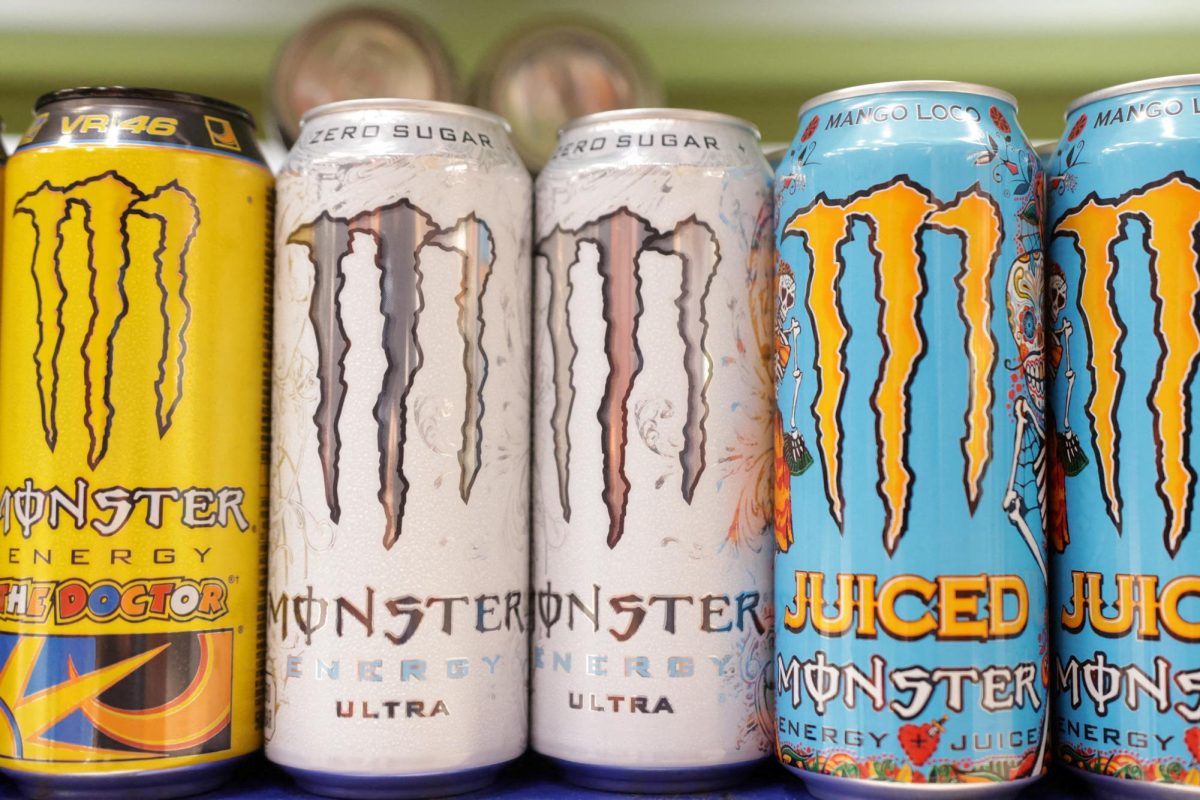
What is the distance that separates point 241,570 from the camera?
755 mm

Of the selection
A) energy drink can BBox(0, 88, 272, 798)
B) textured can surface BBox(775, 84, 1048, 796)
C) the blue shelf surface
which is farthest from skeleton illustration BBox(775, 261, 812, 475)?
energy drink can BBox(0, 88, 272, 798)

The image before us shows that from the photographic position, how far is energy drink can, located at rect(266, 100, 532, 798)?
2.34ft

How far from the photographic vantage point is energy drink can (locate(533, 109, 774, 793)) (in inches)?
28.6

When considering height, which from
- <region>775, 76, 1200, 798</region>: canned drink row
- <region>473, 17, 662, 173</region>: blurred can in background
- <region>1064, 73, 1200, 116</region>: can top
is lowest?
<region>775, 76, 1200, 798</region>: canned drink row

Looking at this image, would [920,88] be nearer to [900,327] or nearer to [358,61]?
[900,327]

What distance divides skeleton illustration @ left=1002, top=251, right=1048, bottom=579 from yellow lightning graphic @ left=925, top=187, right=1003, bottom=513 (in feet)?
0.06

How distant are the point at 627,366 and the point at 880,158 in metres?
0.21

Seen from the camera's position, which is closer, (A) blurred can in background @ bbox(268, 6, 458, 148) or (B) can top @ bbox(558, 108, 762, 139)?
(B) can top @ bbox(558, 108, 762, 139)

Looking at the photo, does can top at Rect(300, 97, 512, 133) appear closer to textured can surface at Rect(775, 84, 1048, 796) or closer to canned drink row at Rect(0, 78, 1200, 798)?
canned drink row at Rect(0, 78, 1200, 798)

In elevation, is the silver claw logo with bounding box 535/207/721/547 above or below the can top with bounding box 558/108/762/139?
below

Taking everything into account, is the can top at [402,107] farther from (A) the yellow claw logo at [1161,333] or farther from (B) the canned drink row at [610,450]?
(A) the yellow claw logo at [1161,333]

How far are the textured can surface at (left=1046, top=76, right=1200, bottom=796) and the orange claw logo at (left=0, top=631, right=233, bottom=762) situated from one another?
0.57 m

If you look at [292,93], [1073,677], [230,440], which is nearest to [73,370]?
[230,440]

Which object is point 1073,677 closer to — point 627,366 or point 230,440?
point 627,366
